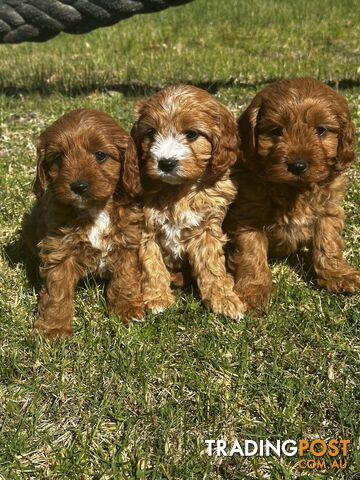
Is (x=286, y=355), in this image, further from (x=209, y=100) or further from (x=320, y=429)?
(x=209, y=100)

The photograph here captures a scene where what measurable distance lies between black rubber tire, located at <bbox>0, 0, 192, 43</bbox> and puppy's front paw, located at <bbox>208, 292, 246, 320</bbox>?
3.73 meters

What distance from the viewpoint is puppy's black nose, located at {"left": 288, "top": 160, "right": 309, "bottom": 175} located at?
349 cm

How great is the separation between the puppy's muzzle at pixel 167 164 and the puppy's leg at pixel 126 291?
0.71 m

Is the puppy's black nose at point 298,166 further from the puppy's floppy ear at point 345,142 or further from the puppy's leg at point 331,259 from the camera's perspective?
the puppy's leg at point 331,259

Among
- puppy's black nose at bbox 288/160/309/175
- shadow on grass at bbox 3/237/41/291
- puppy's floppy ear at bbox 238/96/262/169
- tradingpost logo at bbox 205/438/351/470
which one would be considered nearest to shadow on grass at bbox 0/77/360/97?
shadow on grass at bbox 3/237/41/291

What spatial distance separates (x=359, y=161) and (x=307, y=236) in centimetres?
201

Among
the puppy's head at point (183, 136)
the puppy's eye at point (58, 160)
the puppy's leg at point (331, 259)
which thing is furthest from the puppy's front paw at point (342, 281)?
the puppy's eye at point (58, 160)

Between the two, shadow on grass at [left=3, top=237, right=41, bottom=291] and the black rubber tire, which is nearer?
shadow on grass at [left=3, top=237, right=41, bottom=291]

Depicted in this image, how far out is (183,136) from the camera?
3.73 metres

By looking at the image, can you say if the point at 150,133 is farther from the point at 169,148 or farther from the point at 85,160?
the point at 85,160

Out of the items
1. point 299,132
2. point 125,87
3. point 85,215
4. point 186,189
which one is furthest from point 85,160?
point 125,87

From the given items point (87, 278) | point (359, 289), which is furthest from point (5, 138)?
point (359, 289)

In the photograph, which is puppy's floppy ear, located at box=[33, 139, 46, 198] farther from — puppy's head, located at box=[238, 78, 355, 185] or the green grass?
puppy's head, located at box=[238, 78, 355, 185]

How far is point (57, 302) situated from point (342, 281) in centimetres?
206
